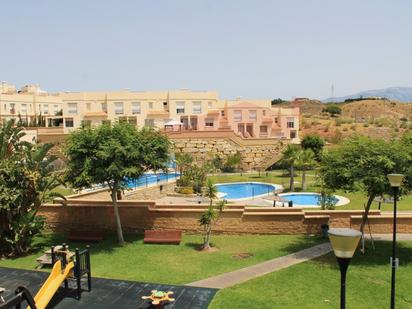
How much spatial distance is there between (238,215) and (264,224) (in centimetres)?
140

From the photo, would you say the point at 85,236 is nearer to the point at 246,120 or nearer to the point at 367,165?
the point at 367,165

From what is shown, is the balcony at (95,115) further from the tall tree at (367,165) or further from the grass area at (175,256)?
the tall tree at (367,165)

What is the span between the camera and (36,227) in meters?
19.2

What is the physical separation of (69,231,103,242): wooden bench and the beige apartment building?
38463 millimetres

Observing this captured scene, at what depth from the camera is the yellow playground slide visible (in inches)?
449

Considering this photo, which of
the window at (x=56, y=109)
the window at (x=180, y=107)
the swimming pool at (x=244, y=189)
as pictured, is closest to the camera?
the swimming pool at (x=244, y=189)

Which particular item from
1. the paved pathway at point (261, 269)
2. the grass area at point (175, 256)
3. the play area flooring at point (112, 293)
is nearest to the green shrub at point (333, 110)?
the grass area at point (175, 256)

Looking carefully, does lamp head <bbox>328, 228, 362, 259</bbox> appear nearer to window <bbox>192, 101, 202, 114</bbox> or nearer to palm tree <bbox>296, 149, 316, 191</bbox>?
palm tree <bbox>296, 149, 316, 191</bbox>

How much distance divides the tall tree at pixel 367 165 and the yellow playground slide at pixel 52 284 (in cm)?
1082

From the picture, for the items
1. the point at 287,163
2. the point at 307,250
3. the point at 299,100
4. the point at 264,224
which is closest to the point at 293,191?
the point at 287,163

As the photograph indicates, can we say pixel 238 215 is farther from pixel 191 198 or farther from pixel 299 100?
pixel 299 100

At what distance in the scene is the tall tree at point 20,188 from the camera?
18.3 m

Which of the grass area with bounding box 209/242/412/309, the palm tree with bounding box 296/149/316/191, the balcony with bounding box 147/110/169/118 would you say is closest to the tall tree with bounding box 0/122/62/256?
the grass area with bounding box 209/242/412/309

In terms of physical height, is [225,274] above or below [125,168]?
below
